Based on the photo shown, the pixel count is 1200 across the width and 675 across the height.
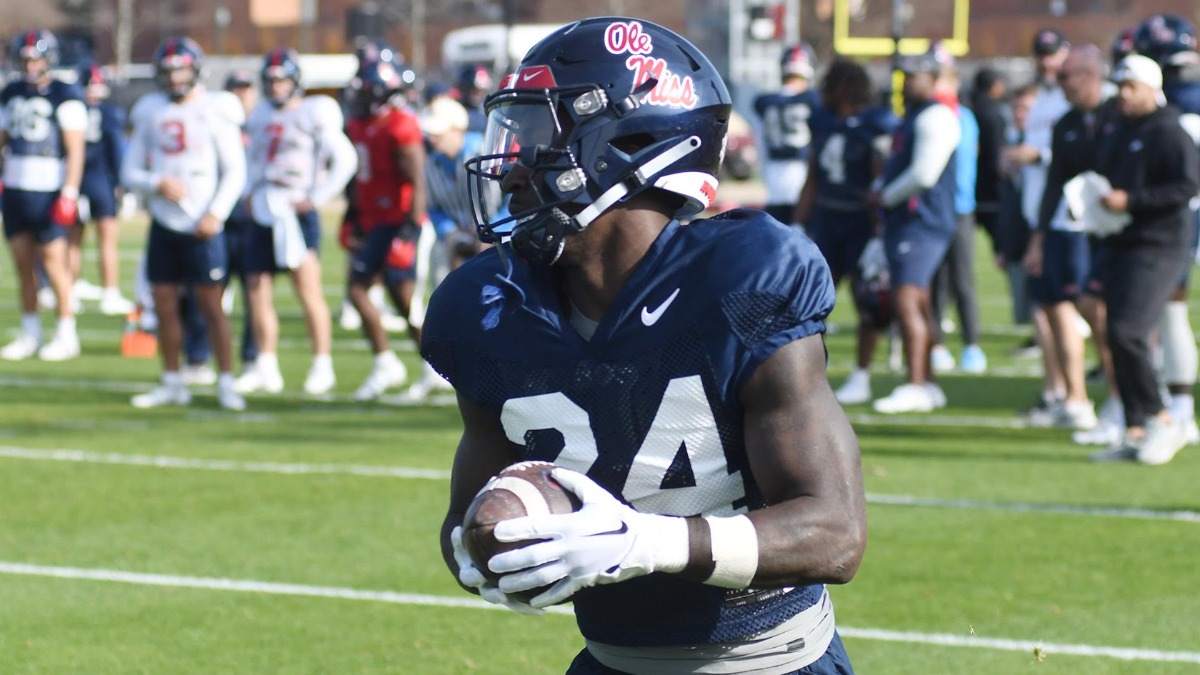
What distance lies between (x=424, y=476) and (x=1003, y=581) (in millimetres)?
3041

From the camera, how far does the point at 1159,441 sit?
8594 mm

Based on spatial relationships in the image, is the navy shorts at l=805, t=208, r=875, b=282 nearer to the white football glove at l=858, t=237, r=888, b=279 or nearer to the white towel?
the white football glove at l=858, t=237, r=888, b=279

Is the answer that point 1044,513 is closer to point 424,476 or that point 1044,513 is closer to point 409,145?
point 424,476

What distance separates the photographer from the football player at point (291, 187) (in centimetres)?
1127

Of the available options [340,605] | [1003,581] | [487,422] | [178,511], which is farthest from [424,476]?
[487,422]

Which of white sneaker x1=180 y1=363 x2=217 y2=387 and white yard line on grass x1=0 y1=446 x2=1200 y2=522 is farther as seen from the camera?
white sneaker x1=180 y1=363 x2=217 y2=387

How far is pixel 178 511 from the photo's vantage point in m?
7.64

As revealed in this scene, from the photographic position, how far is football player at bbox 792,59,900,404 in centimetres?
1099

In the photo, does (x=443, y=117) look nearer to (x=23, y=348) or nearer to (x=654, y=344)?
(x=23, y=348)

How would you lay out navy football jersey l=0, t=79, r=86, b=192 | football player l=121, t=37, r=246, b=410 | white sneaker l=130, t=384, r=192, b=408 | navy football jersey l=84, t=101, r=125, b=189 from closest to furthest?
football player l=121, t=37, r=246, b=410 → white sneaker l=130, t=384, r=192, b=408 → navy football jersey l=0, t=79, r=86, b=192 → navy football jersey l=84, t=101, r=125, b=189

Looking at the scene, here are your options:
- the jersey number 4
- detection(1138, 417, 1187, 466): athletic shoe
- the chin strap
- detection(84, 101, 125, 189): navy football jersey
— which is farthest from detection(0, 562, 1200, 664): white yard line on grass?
detection(84, 101, 125, 189): navy football jersey

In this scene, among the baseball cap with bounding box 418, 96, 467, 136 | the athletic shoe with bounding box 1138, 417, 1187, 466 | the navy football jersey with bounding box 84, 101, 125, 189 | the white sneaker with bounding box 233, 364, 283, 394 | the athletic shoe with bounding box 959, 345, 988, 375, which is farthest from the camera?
the navy football jersey with bounding box 84, 101, 125, 189

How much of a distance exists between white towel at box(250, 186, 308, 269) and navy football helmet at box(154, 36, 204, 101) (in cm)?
79

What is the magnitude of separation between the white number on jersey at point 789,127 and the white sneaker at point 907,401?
8.67 feet
